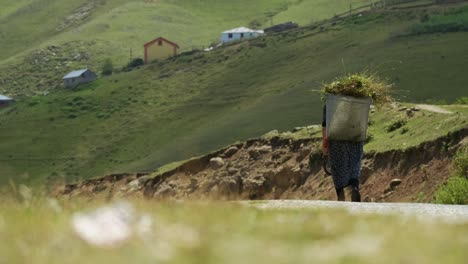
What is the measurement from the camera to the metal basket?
1869 cm

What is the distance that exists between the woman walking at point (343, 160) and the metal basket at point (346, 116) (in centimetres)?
19

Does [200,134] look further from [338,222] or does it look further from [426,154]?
[338,222]

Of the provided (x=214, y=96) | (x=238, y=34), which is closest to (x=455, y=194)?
(x=214, y=96)

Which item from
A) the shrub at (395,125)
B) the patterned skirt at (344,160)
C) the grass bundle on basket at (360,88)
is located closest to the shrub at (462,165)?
the patterned skirt at (344,160)

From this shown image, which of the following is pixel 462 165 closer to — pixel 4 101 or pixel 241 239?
pixel 241 239

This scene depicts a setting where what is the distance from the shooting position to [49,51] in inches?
7589

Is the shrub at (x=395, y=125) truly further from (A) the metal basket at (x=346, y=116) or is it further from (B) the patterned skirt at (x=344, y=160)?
(A) the metal basket at (x=346, y=116)

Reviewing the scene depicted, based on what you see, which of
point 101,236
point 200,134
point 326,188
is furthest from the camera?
point 200,134

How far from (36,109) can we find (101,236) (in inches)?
4614

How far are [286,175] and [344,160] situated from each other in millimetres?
19636

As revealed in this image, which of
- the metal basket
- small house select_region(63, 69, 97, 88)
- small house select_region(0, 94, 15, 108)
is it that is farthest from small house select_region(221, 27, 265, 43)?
the metal basket

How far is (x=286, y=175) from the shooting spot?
127 ft

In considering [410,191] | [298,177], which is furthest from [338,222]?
[298,177]

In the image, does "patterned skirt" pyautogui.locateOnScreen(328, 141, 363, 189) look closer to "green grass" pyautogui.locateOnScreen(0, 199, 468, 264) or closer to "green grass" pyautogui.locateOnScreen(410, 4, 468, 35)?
"green grass" pyautogui.locateOnScreen(0, 199, 468, 264)
